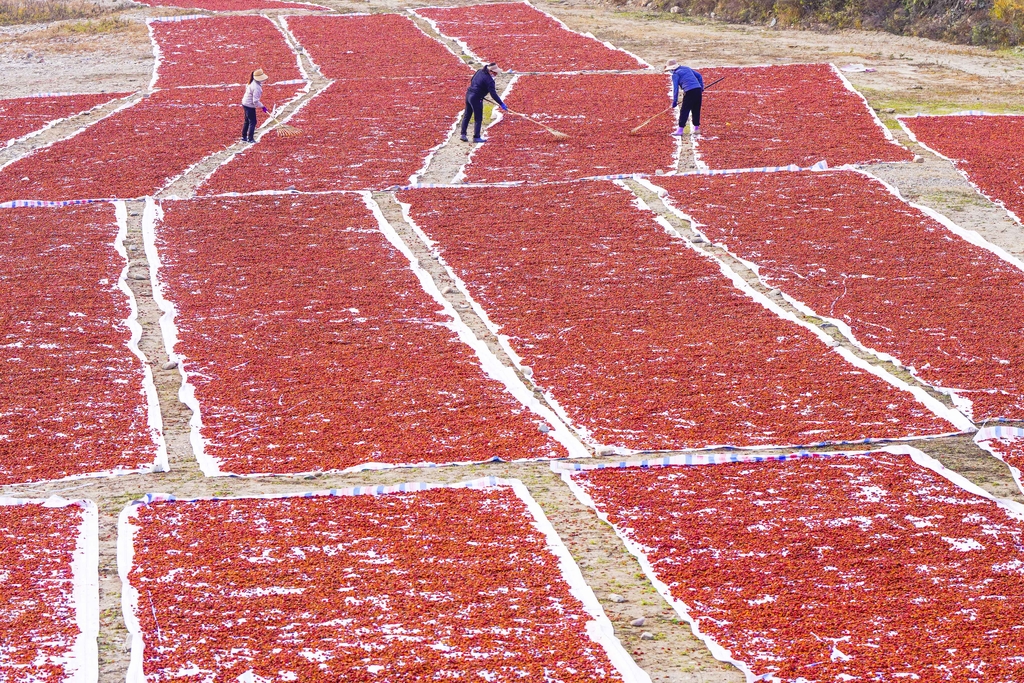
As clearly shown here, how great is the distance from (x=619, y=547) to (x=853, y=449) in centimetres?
232

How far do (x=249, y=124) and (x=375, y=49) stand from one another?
9.38 metres

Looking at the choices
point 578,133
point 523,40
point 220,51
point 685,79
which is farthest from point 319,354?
point 523,40

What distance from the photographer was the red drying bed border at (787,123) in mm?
17688

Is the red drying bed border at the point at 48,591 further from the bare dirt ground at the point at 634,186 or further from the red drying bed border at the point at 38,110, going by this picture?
the red drying bed border at the point at 38,110

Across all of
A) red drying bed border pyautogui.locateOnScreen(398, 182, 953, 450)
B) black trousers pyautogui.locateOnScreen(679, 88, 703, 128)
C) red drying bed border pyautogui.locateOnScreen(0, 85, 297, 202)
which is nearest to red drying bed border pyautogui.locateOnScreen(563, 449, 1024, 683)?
red drying bed border pyautogui.locateOnScreen(398, 182, 953, 450)

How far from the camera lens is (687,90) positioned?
1898cm

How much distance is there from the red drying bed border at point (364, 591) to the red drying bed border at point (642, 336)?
6.38 ft

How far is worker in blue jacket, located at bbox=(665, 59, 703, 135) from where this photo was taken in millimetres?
18828

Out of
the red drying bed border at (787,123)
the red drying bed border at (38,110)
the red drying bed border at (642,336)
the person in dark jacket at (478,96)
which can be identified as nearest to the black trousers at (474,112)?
the person in dark jacket at (478,96)

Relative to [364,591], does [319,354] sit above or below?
below

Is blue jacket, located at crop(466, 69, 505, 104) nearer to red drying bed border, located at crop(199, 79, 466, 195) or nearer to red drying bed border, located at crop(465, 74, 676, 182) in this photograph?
red drying bed border, located at crop(465, 74, 676, 182)

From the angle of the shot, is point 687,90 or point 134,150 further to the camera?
point 687,90

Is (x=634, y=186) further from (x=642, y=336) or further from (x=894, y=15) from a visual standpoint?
(x=894, y=15)

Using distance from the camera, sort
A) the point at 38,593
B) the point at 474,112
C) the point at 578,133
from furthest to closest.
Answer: the point at 578,133
the point at 474,112
the point at 38,593
